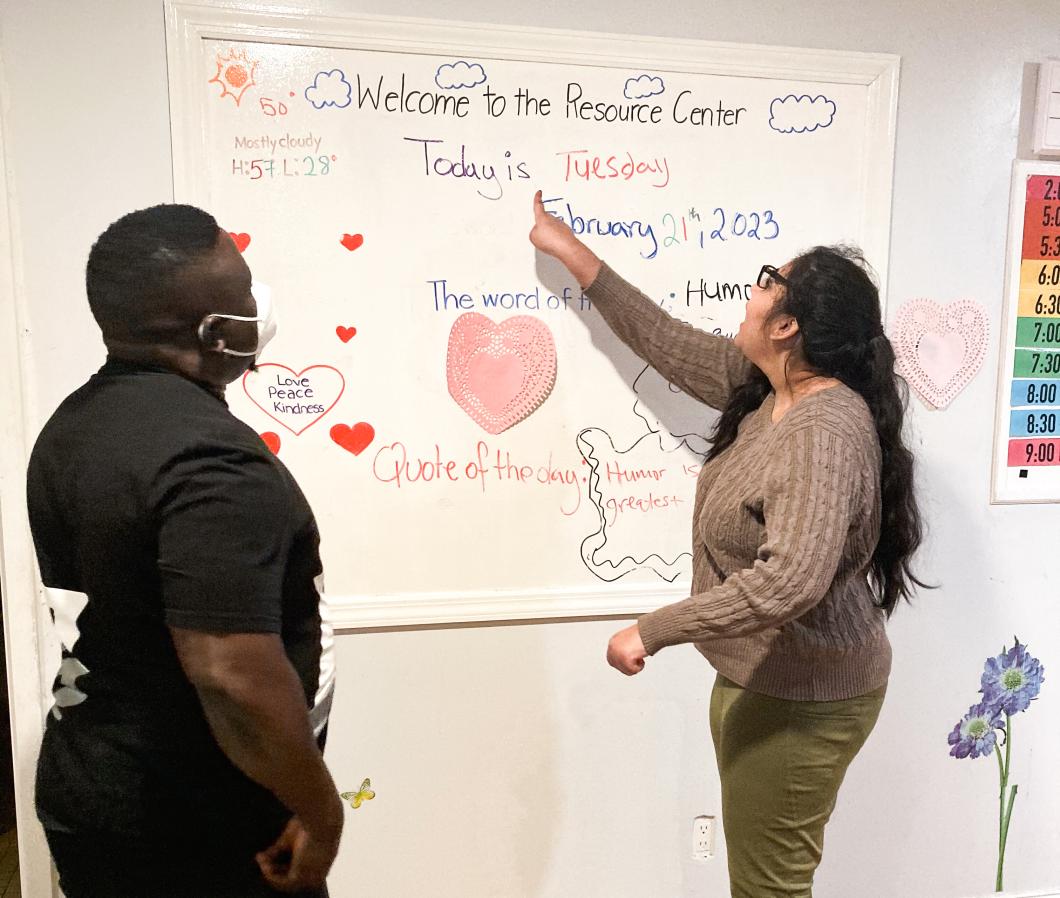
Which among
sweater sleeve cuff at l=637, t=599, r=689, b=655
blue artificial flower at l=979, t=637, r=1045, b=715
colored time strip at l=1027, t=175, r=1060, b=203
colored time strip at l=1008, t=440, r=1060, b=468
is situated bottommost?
blue artificial flower at l=979, t=637, r=1045, b=715

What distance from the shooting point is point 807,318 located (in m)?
1.19

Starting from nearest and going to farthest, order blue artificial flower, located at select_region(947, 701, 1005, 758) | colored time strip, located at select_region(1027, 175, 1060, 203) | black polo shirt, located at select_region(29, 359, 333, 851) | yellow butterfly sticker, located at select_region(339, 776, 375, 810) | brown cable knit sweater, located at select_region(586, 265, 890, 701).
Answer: black polo shirt, located at select_region(29, 359, 333, 851) < brown cable knit sweater, located at select_region(586, 265, 890, 701) < yellow butterfly sticker, located at select_region(339, 776, 375, 810) < colored time strip, located at select_region(1027, 175, 1060, 203) < blue artificial flower, located at select_region(947, 701, 1005, 758)

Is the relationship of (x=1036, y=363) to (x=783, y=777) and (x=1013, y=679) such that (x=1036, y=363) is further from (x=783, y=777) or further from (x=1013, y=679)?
(x=783, y=777)

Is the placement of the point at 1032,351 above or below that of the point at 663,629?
above

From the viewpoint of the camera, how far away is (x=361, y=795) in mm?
1559

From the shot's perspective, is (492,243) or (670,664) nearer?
(492,243)

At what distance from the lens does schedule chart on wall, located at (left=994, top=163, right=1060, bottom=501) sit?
1674 millimetres

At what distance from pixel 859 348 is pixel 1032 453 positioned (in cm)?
81

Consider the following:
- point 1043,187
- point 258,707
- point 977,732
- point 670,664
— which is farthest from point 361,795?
point 1043,187

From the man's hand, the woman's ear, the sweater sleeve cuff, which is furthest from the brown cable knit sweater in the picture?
the man's hand

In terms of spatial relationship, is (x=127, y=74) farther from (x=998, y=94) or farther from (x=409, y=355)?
(x=998, y=94)

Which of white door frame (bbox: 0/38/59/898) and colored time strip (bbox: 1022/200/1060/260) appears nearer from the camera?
white door frame (bbox: 0/38/59/898)

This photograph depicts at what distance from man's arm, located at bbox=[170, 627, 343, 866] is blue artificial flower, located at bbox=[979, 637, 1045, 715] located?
5.12 feet

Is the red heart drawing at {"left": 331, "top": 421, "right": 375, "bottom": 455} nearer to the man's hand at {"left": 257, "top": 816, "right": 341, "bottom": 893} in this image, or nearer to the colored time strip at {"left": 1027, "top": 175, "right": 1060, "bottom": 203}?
the man's hand at {"left": 257, "top": 816, "right": 341, "bottom": 893}
